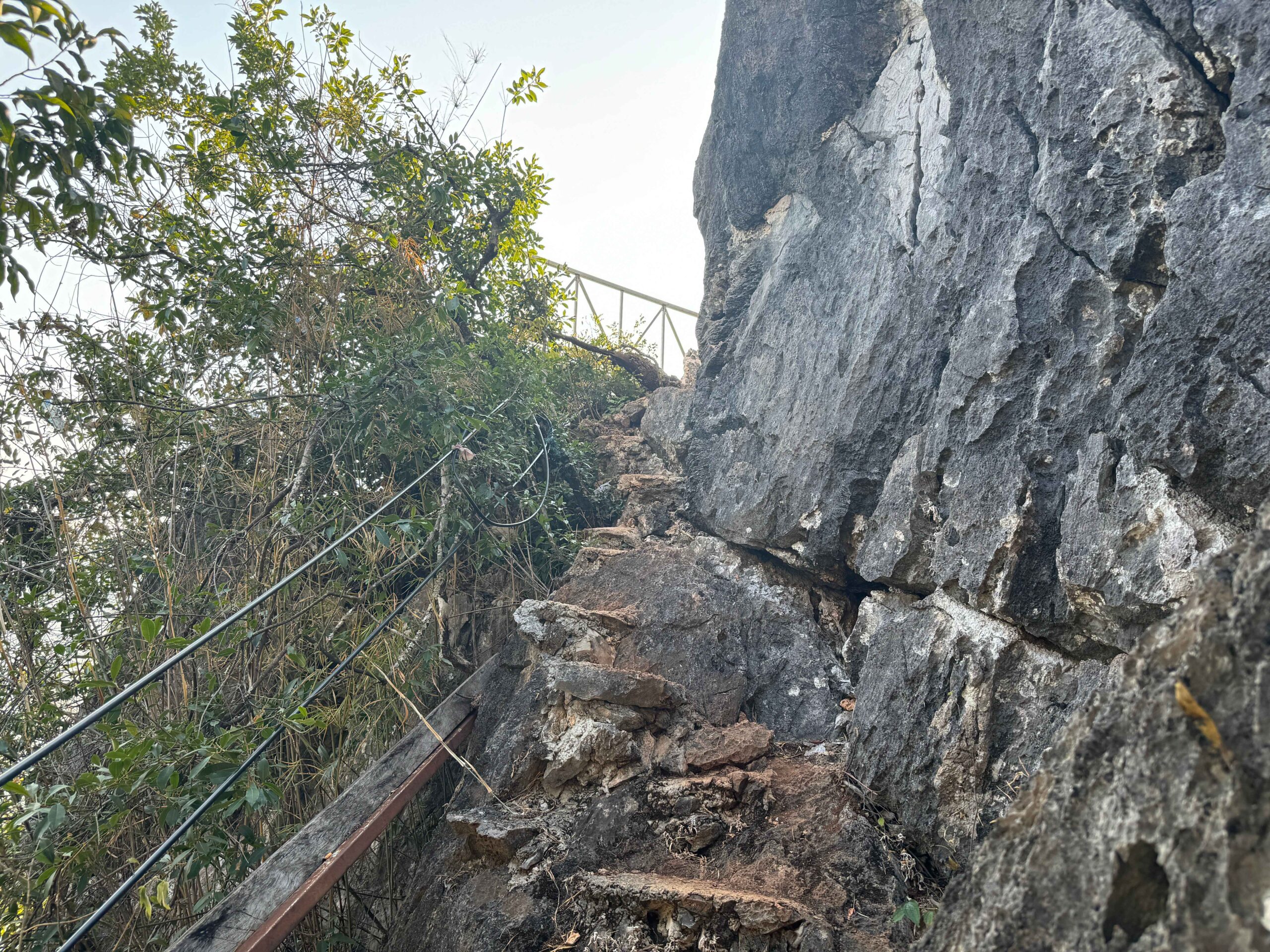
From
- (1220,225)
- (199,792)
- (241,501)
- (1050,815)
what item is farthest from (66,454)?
(1220,225)

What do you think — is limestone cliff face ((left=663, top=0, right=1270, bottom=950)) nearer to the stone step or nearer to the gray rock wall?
the gray rock wall

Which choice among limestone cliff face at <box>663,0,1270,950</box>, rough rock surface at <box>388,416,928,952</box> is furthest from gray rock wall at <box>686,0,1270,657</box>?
rough rock surface at <box>388,416,928,952</box>

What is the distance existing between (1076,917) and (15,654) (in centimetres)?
363

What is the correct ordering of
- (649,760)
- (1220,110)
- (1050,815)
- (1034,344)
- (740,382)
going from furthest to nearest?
(740,382) < (649,760) < (1034,344) < (1220,110) < (1050,815)

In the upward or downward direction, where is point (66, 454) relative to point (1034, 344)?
downward

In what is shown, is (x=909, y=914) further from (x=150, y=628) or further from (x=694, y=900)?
(x=150, y=628)

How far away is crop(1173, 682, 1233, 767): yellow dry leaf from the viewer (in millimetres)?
975

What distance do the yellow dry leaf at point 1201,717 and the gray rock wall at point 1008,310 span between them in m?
1.23

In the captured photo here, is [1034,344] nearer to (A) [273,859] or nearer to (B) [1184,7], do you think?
(B) [1184,7]

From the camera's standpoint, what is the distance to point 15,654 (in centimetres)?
283

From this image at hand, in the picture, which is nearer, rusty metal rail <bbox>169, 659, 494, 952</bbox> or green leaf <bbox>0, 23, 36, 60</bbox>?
green leaf <bbox>0, 23, 36, 60</bbox>

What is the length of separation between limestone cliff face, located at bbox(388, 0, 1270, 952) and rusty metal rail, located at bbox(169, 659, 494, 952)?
0.20 metres

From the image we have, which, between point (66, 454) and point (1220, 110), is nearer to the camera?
point (1220, 110)

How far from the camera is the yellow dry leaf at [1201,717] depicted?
975mm
